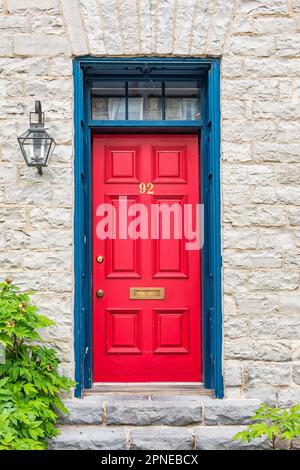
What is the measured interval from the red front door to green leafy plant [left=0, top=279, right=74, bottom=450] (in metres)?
0.68

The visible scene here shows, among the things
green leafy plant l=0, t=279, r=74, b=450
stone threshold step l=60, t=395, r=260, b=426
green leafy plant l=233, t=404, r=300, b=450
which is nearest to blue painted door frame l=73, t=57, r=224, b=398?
stone threshold step l=60, t=395, r=260, b=426

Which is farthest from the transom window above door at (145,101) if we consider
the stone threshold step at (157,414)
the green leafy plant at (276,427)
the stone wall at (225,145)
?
the green leafy plant at (276,427)

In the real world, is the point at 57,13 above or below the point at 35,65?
above

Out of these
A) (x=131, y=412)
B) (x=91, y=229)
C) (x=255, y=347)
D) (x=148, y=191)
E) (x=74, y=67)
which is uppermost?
(x=74, y=67)

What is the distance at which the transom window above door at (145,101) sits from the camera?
16.4 ft

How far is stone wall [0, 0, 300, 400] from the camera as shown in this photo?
4.55m

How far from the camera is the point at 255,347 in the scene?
14.9 ft

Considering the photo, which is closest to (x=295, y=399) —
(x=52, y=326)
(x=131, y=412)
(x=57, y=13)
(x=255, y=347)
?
(x=255, y=347)

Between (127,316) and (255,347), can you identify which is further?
(127,316)

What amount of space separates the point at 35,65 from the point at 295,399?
11.4 feet

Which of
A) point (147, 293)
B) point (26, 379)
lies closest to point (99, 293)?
point (147, 293)

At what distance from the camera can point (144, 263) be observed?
16.3 ft

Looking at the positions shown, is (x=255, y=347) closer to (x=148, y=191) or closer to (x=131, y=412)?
(x=131, y=412)

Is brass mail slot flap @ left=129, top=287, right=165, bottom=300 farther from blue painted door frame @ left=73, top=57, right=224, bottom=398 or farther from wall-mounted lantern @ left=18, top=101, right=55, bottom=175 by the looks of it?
wall-mounted lantern @ left=18, top=101, right=55, bottom=175
